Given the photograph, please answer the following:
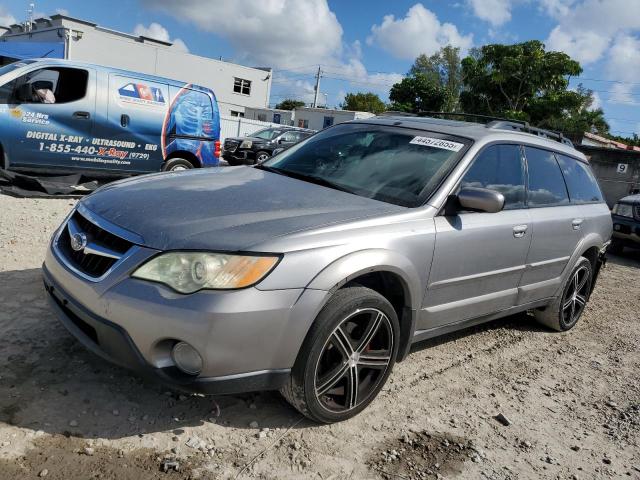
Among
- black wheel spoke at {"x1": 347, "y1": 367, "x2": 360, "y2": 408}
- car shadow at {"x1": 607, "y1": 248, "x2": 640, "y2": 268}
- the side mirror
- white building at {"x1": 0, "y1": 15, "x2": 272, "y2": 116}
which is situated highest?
white building at {"x1": 0, "y1": 15, "x2": 272, "y2": 116}

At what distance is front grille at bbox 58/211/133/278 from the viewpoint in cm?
258

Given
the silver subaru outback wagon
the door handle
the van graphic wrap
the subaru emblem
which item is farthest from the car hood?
the van graphic wrap

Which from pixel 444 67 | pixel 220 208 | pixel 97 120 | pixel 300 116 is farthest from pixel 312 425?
pixel 444 67

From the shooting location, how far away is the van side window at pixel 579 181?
4.71 m

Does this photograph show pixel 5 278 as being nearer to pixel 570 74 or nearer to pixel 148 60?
pixel 570 74

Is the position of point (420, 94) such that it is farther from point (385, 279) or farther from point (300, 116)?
point (385, 279)

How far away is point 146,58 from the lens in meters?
41.8

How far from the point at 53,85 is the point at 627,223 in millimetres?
9693

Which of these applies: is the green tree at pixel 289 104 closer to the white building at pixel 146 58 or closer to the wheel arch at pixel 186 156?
the white building at pixel 146 58

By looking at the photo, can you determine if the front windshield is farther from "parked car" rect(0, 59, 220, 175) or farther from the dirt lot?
the dirt lot

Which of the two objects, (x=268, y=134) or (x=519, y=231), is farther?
(x=268, y=134)

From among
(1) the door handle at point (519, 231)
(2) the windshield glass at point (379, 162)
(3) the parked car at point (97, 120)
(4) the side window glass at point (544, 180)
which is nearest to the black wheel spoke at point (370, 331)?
(2) the windshield glass at point (379, 162)

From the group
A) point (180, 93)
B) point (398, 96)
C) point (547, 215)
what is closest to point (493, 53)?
point (398, 96)

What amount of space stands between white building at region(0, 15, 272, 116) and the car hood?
1097 inches
